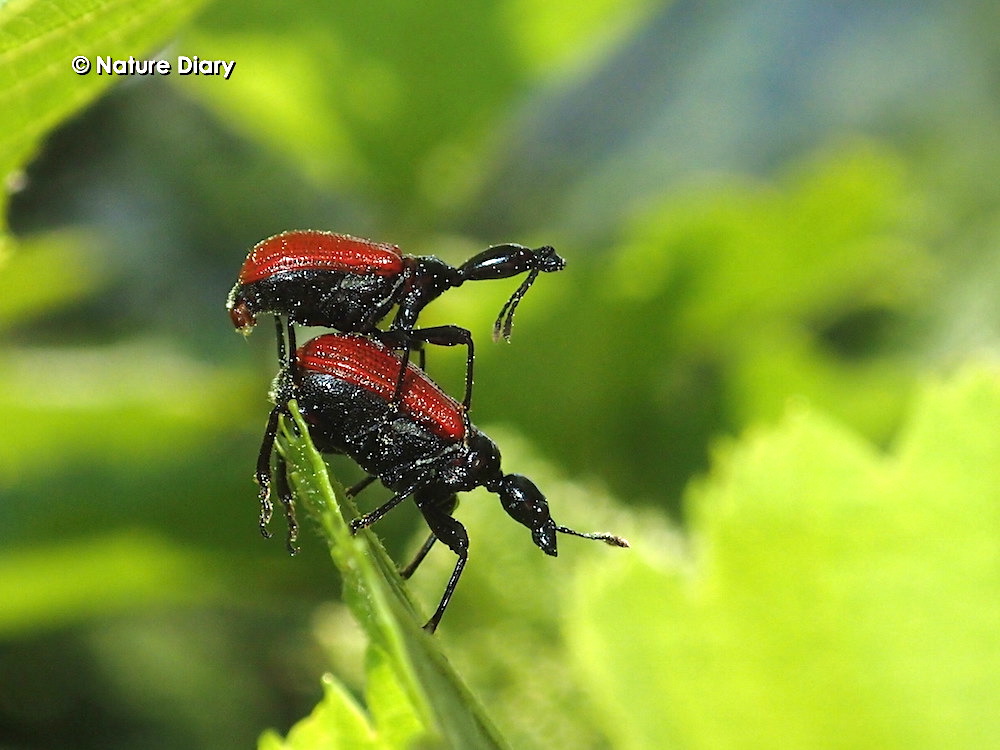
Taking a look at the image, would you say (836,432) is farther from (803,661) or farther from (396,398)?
(396,398)

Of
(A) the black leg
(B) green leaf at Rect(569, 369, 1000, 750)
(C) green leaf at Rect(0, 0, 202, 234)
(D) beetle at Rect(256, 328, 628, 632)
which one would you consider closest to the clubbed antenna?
(D) beetle at Rect(256, 328, 628, 632)

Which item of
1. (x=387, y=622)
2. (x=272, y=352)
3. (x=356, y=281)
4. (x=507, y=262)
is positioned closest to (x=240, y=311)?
(x=356, y=281)

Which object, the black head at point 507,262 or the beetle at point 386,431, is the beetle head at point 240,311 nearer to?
the beetle at point 386,431

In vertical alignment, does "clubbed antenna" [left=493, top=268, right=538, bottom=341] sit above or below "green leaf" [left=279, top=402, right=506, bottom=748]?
above

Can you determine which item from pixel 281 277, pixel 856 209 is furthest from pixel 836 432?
pixel 856 209

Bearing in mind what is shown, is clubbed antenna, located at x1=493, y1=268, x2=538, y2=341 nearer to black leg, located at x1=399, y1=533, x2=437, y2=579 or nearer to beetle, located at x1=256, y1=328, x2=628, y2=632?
beetle, located at x1=256, y1=328, x2=628, y2=632

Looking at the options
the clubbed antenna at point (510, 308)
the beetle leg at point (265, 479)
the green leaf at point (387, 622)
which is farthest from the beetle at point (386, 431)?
the green leaf at point (387, 622)

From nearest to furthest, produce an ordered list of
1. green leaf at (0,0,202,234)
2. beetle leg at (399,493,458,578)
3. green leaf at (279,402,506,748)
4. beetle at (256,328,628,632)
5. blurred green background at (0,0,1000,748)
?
green leaf at (279,402,506,748) → green leaf at (0,0,202,234) → beetle at (256,328,628,632) → beetle leg at (399,493,458,578) → blurred green background at (0,0,1000,748)
